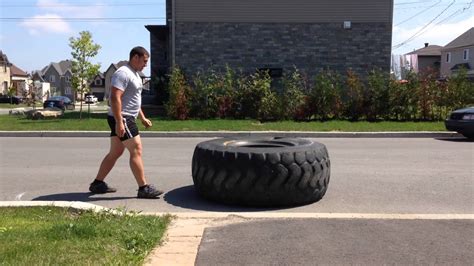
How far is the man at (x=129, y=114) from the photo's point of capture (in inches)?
247

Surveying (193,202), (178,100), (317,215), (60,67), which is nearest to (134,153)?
(193,202)

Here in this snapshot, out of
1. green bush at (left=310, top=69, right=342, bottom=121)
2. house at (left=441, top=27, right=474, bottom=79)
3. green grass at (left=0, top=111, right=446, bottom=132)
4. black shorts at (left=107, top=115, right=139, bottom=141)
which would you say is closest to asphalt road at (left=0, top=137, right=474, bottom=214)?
black shorts at (left=107, top=115, right=139, bottom=141)

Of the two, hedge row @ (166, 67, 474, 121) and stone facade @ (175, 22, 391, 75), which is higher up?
stone facade @ (175, 22, 391, 75)

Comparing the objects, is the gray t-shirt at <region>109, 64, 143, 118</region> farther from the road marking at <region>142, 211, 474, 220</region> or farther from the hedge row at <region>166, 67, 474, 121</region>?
the hedge row at <region>166, 67, 474, 121</region>

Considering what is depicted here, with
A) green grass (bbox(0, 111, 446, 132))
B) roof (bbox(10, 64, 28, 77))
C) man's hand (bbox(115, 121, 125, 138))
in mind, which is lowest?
green grass (bbox(0, 111, 446, 132))

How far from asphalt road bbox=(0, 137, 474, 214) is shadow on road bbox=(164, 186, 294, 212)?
1 centimetres

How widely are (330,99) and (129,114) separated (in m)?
13.9

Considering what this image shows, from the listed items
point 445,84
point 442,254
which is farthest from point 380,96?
point 442,254

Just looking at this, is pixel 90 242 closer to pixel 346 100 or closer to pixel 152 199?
pixel 152 199

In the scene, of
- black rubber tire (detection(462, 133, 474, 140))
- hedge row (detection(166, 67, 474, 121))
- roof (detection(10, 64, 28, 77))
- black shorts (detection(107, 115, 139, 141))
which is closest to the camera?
black shorts (detection(107, 115, 139, 141))

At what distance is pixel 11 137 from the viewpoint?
1582cm

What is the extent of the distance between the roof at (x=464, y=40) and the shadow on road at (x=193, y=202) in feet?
183

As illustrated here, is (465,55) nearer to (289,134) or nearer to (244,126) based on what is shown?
(244,126)

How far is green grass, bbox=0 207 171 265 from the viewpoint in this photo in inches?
153
